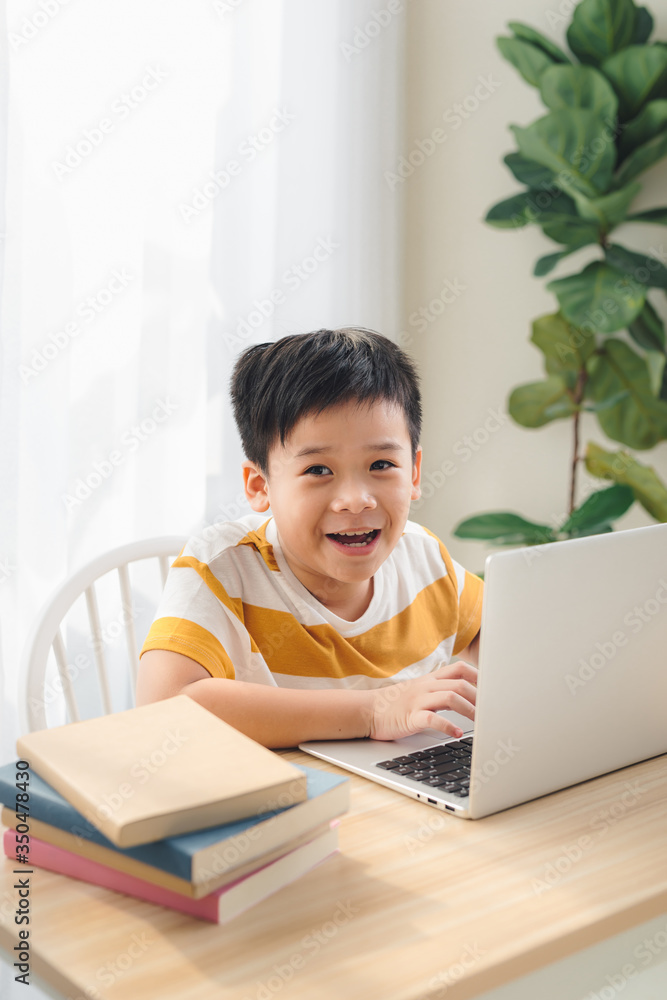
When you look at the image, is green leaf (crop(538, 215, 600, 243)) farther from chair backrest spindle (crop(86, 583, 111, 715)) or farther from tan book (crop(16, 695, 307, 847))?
tan book (crop(16, 695, 307, 847))

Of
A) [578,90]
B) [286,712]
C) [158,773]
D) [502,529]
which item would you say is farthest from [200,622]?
[578,90]

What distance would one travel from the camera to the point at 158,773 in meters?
0.65

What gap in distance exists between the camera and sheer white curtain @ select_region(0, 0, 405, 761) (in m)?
1.72

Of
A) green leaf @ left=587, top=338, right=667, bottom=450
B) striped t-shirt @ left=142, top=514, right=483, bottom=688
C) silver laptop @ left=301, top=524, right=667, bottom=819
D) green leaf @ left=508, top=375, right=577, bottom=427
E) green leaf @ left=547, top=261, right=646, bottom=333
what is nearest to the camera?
silver laptop @ left=301, top=524, right=667, bottom=819

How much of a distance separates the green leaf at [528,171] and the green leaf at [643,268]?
27cm

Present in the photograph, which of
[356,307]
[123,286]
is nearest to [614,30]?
[356,307]

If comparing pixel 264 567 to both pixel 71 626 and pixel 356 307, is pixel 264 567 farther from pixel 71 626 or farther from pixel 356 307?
pixel 356 307

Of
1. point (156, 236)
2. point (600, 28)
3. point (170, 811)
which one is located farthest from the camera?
point (600, 28)

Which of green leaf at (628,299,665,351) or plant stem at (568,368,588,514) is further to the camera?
plant stem at (568,368,588,514)

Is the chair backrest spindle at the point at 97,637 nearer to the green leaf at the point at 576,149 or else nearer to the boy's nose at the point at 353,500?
the boy's nose at the point at 353,500

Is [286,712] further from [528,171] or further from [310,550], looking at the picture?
[528,171]

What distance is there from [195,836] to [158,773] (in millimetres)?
60

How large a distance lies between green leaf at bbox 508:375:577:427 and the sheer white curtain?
49 cm

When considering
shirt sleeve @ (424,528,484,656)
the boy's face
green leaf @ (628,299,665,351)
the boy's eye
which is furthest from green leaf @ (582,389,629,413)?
the boy's eye
